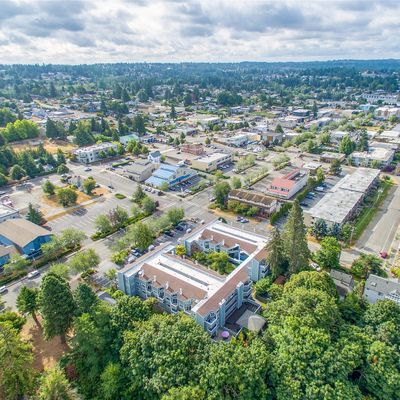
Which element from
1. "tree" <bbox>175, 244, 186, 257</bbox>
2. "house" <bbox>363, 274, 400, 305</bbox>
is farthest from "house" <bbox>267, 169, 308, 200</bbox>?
"house" <bbox>363, 274, 400, 305</bbox>

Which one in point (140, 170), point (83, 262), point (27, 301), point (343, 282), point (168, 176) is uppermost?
point (27, 301)

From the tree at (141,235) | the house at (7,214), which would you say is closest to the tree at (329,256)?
the tree at (141,235)

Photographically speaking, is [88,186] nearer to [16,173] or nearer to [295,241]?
[16,173]

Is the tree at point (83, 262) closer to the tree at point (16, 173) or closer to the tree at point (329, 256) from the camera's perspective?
the tree at point (329, 256)

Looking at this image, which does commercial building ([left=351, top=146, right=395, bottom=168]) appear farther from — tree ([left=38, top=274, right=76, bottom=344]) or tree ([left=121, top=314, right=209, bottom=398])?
tree ([left=38, top=274, right=76, bottom=344])

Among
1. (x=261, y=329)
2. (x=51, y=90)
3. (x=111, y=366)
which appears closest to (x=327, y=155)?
(x=261, y=329)

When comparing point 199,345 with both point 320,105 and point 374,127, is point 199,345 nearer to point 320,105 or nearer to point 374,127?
point 374,127

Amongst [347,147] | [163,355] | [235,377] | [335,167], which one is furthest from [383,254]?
[347,147]
